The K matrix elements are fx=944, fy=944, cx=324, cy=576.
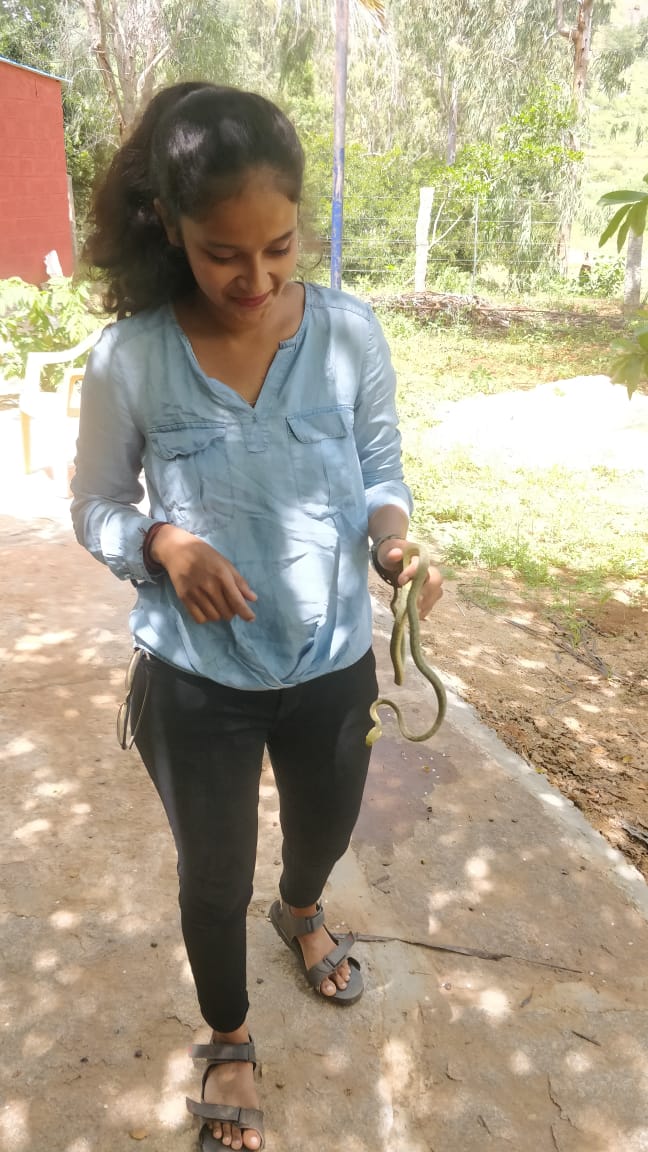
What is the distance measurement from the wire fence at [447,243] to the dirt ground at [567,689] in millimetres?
9159

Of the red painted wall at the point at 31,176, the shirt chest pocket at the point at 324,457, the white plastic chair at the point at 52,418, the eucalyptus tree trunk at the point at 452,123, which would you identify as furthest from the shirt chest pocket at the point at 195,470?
the eucalyptus tree trunk at the point at 452,123

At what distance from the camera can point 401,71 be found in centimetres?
2553

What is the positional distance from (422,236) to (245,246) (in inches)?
502

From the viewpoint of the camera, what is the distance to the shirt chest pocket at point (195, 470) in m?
1.47

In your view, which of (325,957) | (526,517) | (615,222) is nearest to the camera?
(615,222)

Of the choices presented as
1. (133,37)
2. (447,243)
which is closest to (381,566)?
(447,243)

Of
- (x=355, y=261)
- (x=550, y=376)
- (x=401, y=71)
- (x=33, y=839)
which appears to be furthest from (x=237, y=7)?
(x=33, y=839)

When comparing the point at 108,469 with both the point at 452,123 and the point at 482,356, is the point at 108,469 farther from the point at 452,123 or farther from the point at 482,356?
the point at 452,123

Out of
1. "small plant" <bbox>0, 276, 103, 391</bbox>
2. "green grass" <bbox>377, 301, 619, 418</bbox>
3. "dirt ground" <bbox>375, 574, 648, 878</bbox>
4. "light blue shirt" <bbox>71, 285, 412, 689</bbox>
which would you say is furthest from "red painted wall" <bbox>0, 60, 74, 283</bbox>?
"light blue shirt" <bbox>71, 285, 412, 689</bbox>

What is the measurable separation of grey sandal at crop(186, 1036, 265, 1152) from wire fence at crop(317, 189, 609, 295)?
12.1 m

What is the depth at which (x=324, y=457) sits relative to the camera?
60.4 inches

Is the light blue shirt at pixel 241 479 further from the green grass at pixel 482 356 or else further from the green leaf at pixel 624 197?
the green grass at pixel 482 356

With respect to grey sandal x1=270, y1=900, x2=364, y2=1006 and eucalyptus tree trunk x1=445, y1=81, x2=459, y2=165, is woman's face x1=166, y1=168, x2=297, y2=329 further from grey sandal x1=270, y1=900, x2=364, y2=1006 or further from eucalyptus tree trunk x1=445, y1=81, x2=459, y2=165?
eucalyptus tree trunk x1=445, y1=81, x2=459, y2=165

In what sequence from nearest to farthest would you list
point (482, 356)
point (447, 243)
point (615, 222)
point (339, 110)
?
1. point (615, 222)
2. point (339, 110)
3. point (482, 356)
4. point (447, 243)
